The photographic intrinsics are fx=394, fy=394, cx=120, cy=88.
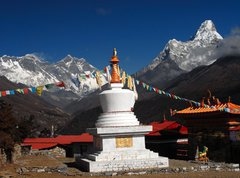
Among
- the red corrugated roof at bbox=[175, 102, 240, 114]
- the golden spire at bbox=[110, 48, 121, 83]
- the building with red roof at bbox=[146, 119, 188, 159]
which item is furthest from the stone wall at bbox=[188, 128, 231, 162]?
the golden spire at bbox=[110, 48, 121, 83]

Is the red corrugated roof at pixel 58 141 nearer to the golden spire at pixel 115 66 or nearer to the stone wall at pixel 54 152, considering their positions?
the stone wall at pixel 54 152

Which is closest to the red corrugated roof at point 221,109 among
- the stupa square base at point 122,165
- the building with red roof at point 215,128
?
the building with red roof at point 215,128

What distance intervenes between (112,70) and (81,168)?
5260 mm

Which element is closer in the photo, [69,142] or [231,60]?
[69,142]

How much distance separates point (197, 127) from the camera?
22.5m

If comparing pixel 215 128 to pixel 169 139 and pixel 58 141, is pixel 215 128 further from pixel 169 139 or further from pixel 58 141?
pixel 58 141

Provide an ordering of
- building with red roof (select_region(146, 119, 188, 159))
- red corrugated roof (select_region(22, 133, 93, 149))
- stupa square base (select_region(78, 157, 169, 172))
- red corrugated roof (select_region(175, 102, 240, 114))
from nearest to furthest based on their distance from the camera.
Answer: stupa square base (select_region(78, 157, 169, 172)), red corrugated roof (select_region(175, 102, 240, 114)), building with red roof (select_region(146, 119, 188, 159)), red corrugated roof (select_region(22, 133, 93, 149))

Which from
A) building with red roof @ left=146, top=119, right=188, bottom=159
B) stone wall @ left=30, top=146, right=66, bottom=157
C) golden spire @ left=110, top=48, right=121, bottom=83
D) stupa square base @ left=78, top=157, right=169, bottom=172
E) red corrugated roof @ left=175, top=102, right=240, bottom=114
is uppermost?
golden spire @ left=110, top=48, right=121, bottom=83

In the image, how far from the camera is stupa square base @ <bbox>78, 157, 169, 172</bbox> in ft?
55.7

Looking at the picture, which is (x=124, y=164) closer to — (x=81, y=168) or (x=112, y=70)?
(x=81, y=168)

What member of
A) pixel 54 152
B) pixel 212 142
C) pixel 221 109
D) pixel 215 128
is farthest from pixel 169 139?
pixel 54 152

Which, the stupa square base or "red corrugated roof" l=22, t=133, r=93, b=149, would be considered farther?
"red corrugated roof" l=22, t=133, r=93, b=149

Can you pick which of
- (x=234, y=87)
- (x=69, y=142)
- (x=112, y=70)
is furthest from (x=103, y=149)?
(x=234, y=87)

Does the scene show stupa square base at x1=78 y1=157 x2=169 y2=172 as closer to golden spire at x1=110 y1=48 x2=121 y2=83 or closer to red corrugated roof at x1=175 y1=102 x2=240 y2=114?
red corrugated roof at x1=175 y1=102 x2=240 y2=114
